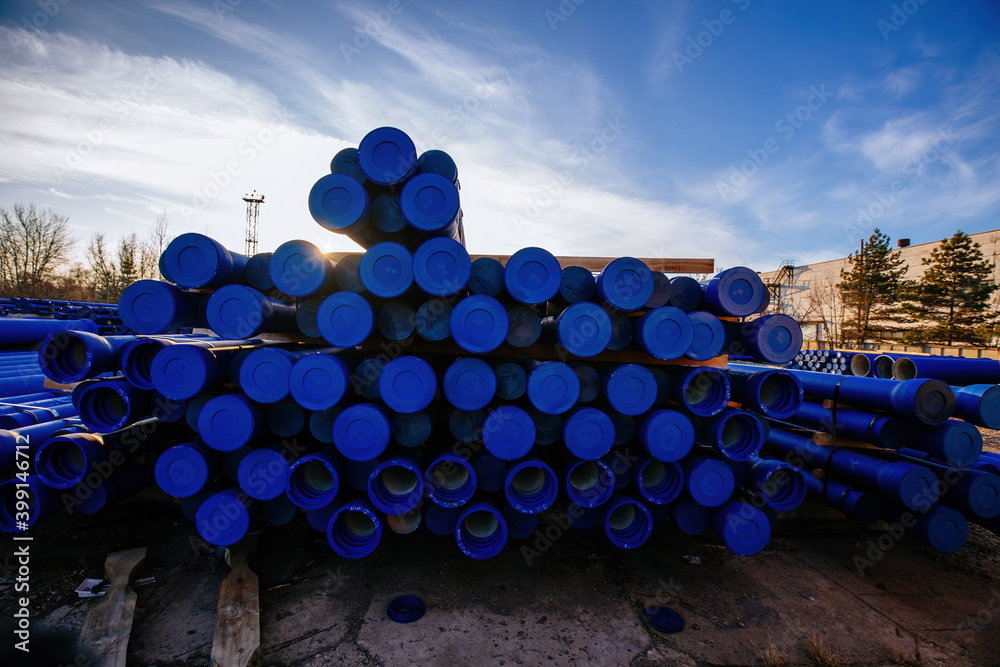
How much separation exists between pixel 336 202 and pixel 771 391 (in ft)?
11.6

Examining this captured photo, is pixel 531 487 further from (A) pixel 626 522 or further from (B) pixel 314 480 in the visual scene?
(B) pixel 314 480

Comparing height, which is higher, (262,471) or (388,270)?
(388,270)

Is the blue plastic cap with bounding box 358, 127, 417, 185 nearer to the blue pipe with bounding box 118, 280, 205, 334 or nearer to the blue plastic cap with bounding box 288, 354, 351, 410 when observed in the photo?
the blue plastic cap with bounding box 288, 354, 351, 410

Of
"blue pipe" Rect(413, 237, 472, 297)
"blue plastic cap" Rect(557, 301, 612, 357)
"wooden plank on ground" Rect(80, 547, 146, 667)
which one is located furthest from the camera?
"blue plastic cap" Rect(557, 301, 612, 357)

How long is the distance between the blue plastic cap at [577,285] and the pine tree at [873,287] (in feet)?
101

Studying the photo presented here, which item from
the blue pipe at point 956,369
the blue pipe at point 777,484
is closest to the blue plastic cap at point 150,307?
the blue pipe at point 777,484

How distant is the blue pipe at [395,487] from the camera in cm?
277

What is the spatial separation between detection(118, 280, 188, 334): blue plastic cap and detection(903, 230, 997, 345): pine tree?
108ft

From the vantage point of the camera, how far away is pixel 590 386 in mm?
3074

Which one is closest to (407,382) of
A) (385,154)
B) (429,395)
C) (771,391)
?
(429,395)

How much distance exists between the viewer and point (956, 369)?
4.51 metres

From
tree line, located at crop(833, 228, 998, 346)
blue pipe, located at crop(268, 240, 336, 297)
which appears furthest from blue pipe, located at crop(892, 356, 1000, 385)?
tree line, located at crop(833, 228, 998, 346)

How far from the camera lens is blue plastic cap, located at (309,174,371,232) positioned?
2.80 meters

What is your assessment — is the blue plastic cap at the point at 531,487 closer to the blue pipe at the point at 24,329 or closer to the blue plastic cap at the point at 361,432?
the blue plastic cap at the point at 361,432
